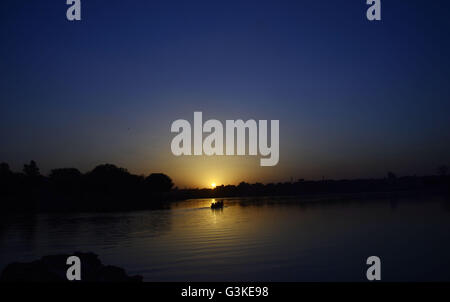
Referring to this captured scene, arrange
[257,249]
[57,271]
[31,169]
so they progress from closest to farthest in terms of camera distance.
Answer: [57,271] < [257,249] < [31,169]

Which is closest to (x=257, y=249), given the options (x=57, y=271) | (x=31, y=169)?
(x=57, y=271)

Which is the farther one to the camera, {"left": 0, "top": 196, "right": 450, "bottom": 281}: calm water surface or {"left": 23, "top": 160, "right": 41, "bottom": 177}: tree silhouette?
{"left": 23, "top": 160, "right": 41, "bottom": 177}: tree silhouette

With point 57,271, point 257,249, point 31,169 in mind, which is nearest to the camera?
point 57,271

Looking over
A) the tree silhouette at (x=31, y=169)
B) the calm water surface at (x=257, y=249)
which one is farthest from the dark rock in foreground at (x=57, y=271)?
the tree silhouette at (x=31, y=169)

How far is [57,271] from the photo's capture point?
1920cm

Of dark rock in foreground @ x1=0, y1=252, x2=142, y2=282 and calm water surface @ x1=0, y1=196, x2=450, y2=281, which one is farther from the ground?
dark rock in foreground @ x1=0, y1=252, x2=142, y2=282

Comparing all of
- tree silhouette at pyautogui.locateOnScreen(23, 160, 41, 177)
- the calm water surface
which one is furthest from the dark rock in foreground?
tree silhouette at pyautogui.locateOnScreen(23, 160, 41, 177)

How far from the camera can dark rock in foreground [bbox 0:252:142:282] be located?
1694 cm

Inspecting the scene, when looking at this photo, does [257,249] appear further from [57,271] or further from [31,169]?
[31,169]

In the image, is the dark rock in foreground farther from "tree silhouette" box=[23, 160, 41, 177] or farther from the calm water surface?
"tree silhouette" box=[23, 160, 41, 177]

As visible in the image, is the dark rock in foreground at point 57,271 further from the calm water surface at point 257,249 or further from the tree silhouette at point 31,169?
the tree silhouette at point 31,169
